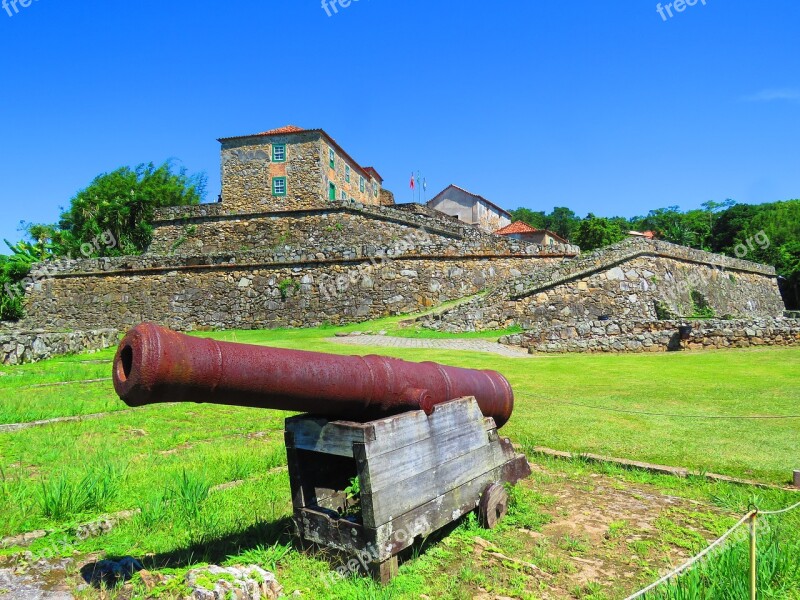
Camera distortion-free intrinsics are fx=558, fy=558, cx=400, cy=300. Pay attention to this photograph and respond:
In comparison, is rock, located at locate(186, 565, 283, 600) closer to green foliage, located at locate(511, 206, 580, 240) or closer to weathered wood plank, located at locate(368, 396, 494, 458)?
weathered wood plank, located at locate(368, 396, 494, 458)

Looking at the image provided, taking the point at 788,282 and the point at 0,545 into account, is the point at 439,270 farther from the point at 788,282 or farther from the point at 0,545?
the point at 788,282

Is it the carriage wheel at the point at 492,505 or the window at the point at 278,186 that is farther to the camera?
the window at the point at 278,186

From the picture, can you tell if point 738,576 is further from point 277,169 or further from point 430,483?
point 277,169

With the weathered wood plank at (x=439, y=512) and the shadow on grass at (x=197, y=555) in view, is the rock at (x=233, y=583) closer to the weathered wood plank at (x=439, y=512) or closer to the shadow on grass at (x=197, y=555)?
the shadow on grass at (x=197, y=555)

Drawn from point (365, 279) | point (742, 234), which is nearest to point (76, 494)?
point (365, 279)

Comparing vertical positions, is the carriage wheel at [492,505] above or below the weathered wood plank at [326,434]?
below

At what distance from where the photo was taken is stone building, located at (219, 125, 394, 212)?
29.9 metres

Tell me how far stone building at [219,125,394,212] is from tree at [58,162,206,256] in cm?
492

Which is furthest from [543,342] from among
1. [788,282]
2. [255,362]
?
[788,282]

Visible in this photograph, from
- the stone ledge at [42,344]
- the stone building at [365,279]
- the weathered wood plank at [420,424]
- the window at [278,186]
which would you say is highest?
the window at [278,186]

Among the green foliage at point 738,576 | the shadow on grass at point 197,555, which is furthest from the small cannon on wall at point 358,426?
the green foliage at point 738,576

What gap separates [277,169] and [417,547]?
28.7 metres

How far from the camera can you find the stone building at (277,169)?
98.0 feet

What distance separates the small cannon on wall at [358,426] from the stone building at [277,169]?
26487 mm
